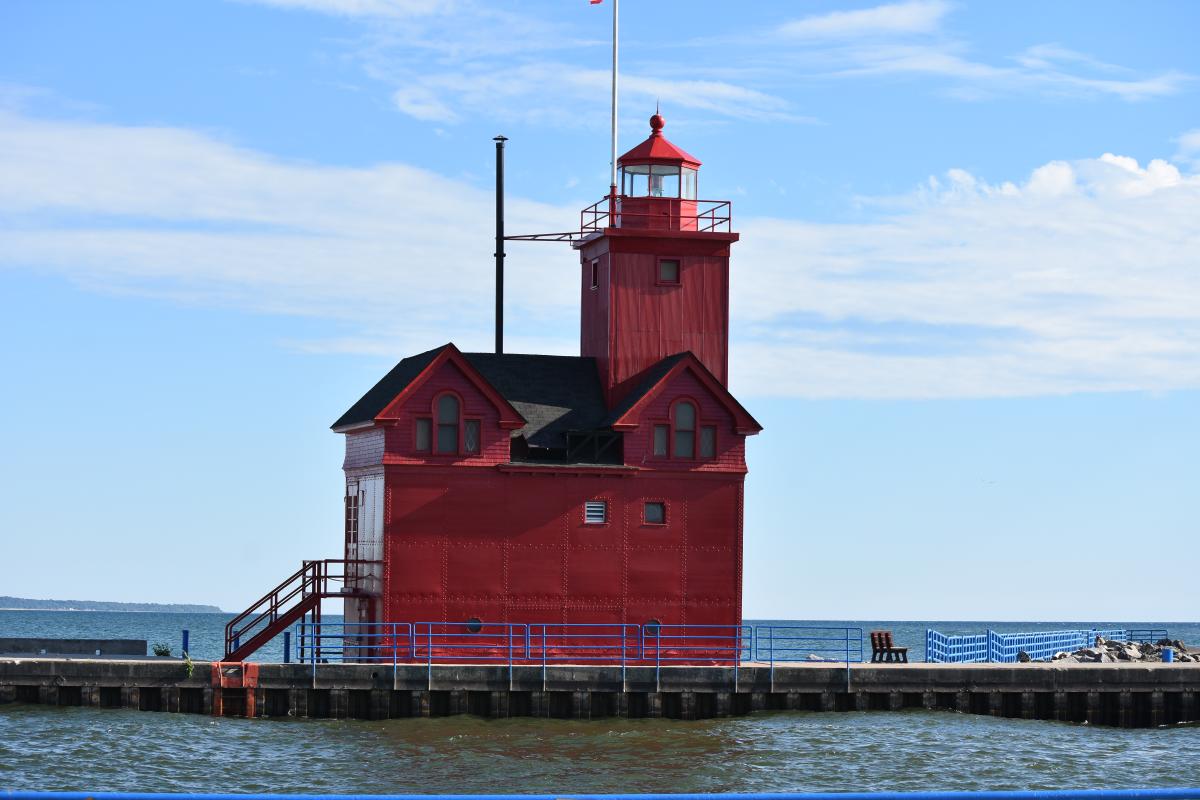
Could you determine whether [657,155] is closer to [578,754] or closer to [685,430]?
[685,430]

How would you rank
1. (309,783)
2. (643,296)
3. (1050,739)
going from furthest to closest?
(643,296)
(1050,739)
(309,783)

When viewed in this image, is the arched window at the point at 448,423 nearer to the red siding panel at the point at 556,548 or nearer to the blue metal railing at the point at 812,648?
the red siding panel at the point at 556,548

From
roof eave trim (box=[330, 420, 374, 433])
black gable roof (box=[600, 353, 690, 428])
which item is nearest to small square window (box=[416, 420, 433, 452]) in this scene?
roof eave trim (box=[330, 420, 374, 433])

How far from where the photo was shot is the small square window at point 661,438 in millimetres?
44188

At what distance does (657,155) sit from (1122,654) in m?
19.4

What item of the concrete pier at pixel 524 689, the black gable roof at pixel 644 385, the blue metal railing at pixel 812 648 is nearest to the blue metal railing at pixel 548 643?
the blue metal railing at pixel 812 648

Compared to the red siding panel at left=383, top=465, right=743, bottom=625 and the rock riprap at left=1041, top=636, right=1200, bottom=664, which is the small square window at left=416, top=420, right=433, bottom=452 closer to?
the red siding panel at left=383, top=465, right=743, bottom=625

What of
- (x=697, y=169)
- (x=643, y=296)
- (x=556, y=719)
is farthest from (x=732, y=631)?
(x=697, y=169)

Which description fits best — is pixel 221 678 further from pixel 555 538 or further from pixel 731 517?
pixel 731 517

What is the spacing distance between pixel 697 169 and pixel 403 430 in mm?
10877

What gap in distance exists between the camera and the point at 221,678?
1571 inches

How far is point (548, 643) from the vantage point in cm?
4294

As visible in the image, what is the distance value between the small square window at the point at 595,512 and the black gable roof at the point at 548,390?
1.72m

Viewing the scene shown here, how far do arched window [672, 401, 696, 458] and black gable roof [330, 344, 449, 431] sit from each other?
607cm
